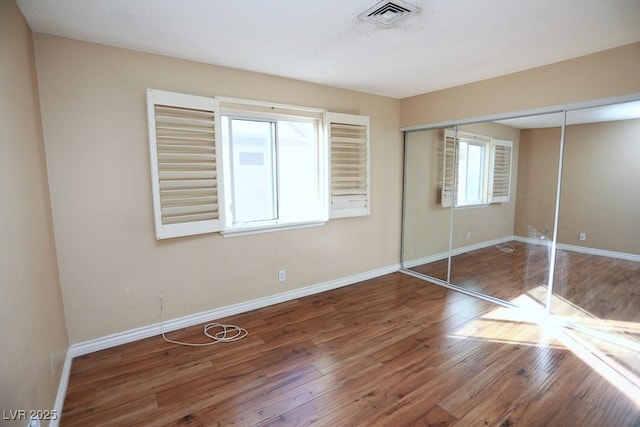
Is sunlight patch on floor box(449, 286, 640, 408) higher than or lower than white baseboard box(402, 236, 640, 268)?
lower

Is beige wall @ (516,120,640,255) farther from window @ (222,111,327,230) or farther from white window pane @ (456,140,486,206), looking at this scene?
window @ (222,111,327,230)

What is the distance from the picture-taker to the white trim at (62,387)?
1775mm

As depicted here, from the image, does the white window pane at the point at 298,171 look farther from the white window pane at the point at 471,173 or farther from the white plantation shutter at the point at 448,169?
the white window pane at the point at 471,173

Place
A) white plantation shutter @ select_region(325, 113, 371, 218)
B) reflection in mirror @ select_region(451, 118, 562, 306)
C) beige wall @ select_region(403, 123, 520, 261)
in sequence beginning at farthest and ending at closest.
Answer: white plantation shutter @ select_region(325, 113, 371, 218)
beige wall @ select_region(403, 123, 520, 261)
reflection in mirror @ select_region(451, 118, 562, 306)

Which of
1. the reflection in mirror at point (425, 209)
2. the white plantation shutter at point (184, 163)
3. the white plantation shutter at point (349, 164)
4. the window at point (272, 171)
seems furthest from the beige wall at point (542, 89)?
the white plantation shutter at point (184, 163)

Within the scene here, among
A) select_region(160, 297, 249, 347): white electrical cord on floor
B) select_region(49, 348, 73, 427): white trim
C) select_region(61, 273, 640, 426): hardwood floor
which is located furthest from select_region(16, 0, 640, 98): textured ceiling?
select_region(61, 273, 640, 426): hardwood floor

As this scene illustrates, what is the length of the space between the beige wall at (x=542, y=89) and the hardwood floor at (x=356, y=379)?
214cm

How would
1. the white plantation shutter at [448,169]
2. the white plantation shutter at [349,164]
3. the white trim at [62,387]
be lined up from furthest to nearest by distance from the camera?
the white plantation shutter at [448,169] → the white plantation shutter at [349,164] → the white trim at [62,387]

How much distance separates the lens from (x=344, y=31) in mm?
2168

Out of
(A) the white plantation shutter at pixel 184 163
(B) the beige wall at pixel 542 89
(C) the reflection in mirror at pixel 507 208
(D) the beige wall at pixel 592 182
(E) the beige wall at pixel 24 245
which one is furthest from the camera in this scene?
(C) the reflection in mirror at pixel 507 208

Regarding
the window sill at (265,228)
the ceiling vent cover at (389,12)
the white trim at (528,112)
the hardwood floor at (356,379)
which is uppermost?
the ceiling vent cover at (389,12)

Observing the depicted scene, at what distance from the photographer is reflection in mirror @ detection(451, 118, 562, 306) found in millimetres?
3074

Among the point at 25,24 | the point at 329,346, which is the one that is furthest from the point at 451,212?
the point at 25,24

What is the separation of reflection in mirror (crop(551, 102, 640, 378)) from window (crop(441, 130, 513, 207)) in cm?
63
